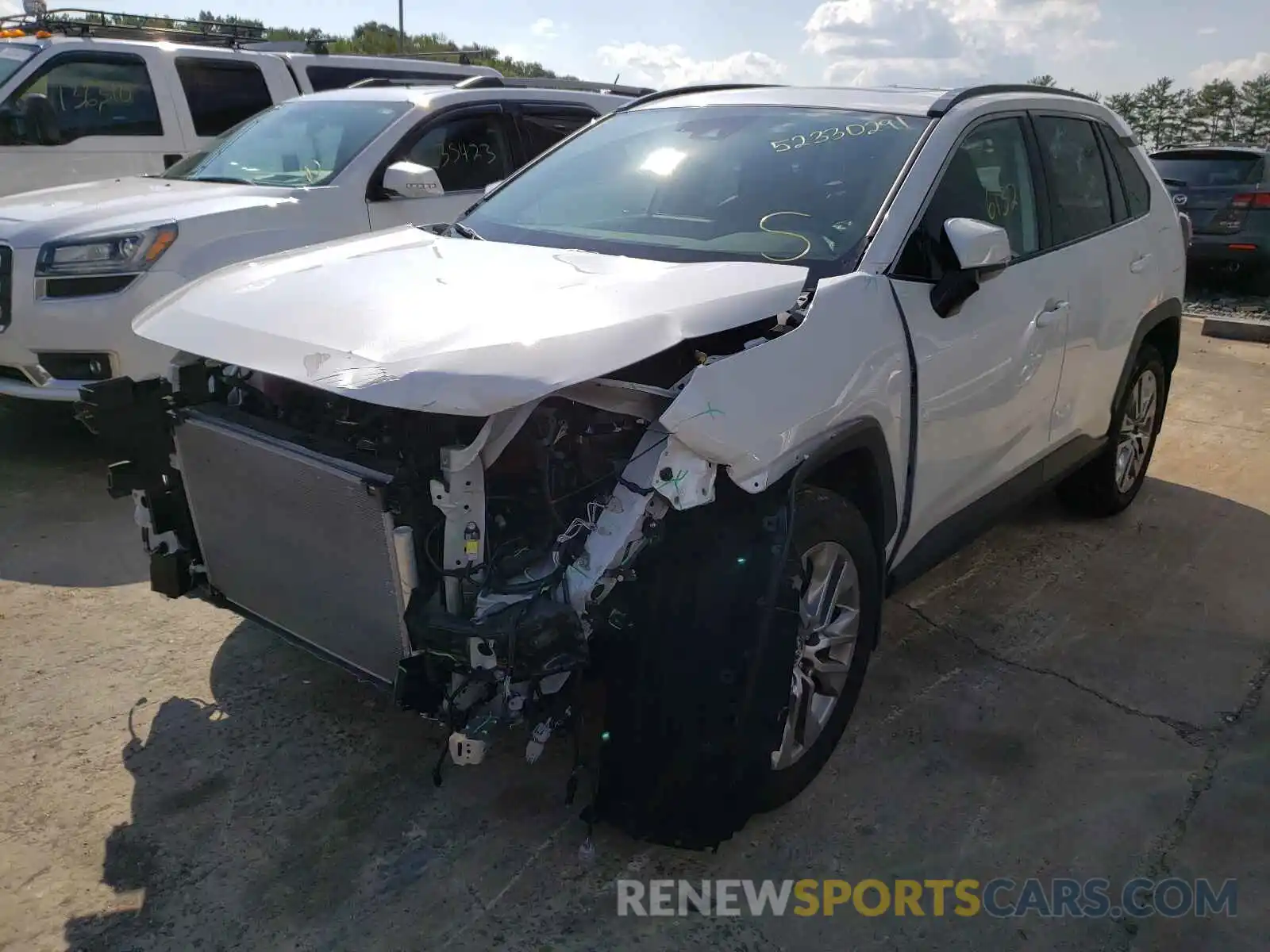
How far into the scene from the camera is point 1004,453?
3.78 meters

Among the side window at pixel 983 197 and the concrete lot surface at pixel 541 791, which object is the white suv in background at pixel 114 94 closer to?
the concrete lot surface at pixel 541 791

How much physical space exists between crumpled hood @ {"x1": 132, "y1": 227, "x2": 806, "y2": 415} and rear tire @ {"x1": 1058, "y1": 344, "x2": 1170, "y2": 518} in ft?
8.76

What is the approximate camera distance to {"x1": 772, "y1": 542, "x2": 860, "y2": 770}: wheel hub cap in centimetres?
281

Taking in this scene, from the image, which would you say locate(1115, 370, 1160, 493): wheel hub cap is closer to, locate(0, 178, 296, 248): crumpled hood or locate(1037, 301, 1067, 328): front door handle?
locate(1037, 301, 1067, 328): front door handle

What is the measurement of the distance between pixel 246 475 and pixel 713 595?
1366 mm

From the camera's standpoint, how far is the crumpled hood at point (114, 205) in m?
4.97

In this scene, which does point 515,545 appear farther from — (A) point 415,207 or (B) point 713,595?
(A) point 415,207

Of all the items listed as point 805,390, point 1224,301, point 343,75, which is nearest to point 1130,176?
point 805,390

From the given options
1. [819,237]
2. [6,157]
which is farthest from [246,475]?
[6,157]

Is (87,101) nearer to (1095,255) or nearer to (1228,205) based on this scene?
(1095,255)

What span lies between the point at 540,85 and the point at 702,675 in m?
6.43

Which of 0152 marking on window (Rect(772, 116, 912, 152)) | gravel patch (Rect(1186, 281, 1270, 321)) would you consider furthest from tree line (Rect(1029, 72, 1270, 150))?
0152 marking on window (Rect(772, 116, 912, 152))

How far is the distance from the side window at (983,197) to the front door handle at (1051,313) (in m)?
0.22

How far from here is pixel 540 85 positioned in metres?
7.84
